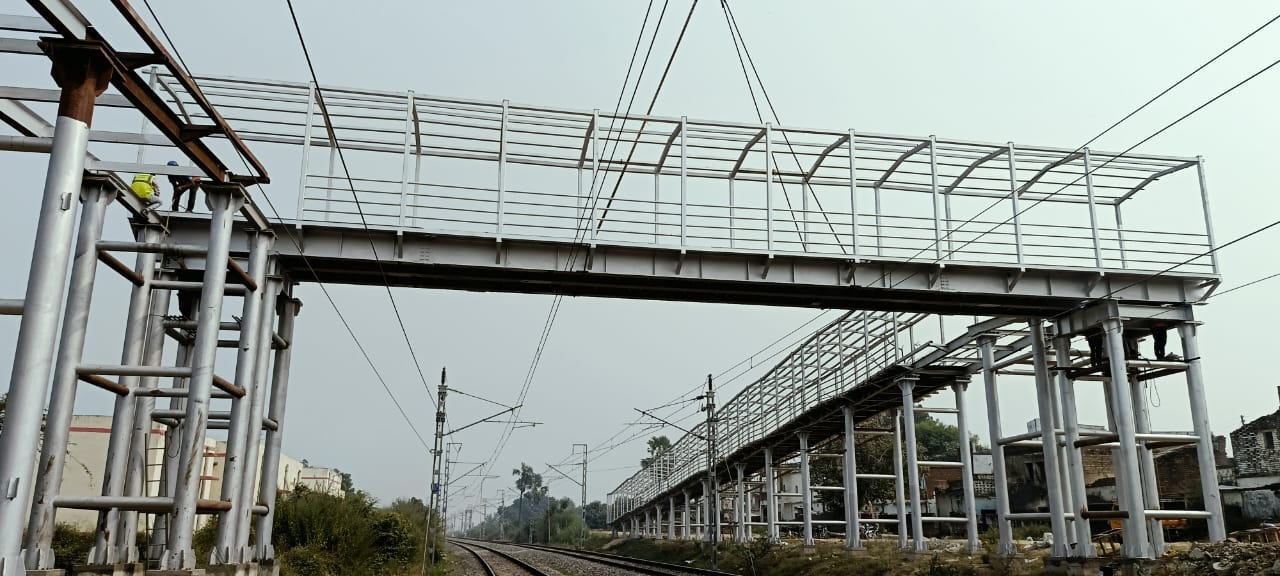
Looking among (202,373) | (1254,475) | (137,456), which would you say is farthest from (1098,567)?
(1254,475)

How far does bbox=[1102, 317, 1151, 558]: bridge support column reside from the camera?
58.0 feet

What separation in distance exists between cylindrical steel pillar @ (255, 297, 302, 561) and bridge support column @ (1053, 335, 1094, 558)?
1564 cm

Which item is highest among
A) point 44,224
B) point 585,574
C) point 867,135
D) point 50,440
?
point 867,135

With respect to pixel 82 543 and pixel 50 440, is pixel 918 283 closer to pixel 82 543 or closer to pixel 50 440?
pixel 50 440

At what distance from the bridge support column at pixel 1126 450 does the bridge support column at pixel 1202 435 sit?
1.18 m

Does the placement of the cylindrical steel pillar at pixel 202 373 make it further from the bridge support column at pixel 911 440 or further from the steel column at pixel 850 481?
the steel column at pixel 850 481

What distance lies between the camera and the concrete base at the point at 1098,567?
17531 mm

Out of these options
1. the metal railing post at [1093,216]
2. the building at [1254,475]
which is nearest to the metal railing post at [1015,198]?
the metal railing post at [1093,216]

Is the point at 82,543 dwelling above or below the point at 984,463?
below

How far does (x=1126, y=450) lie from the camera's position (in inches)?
714

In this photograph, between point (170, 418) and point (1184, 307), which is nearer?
point (170, 418)

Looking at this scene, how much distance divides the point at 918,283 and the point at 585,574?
19444 mm

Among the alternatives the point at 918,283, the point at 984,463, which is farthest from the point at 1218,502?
the point at 984,463

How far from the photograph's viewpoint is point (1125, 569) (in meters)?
17.8
